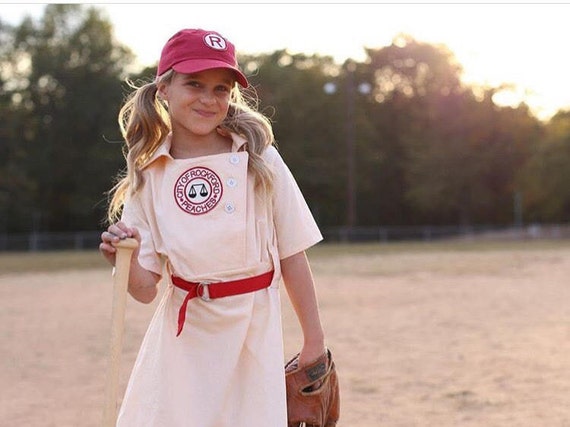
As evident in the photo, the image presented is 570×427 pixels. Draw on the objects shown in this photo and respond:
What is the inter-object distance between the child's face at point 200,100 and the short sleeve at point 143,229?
0.80 ft

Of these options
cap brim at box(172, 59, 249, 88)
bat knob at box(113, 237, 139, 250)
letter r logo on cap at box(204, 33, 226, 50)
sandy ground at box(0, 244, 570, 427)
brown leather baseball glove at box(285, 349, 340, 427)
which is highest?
letter r logo on cap at box(204, 33, 226, 50)

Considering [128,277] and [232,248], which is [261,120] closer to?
[232,248]

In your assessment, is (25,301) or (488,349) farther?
(25,301)

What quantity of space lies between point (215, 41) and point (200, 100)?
0.17 m

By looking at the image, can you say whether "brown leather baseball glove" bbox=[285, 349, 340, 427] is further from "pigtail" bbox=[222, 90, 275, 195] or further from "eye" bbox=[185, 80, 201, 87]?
"eye" bbox=[185, 80, 201, 87]

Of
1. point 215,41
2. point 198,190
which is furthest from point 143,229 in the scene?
point 215,41

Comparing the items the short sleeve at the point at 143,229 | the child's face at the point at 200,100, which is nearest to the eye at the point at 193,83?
the child's face at the point at 200,100

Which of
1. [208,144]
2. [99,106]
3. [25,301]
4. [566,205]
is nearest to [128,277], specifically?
[208,144]

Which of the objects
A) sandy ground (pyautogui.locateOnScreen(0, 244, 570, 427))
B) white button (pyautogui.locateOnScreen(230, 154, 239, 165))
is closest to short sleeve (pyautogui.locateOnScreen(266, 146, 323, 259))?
white button (pyautogui.locateOnScreen(230, 154, 239, 165))

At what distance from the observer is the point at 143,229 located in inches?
94.0

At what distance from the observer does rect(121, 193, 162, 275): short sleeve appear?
2.37 metres

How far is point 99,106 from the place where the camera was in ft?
133

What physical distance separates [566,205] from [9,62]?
28.1 meters

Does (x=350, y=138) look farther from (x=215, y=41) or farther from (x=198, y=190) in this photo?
(x=198, y=190)
